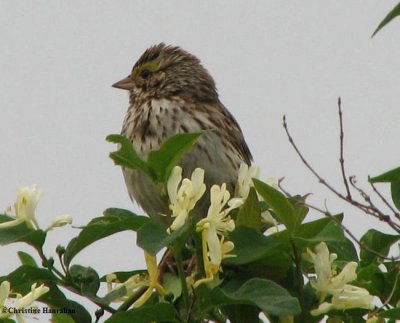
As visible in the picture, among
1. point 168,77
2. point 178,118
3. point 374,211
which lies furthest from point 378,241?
point 168,77

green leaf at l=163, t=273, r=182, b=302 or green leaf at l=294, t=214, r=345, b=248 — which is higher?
green leaf at l=294, t=214, r=345, b=248

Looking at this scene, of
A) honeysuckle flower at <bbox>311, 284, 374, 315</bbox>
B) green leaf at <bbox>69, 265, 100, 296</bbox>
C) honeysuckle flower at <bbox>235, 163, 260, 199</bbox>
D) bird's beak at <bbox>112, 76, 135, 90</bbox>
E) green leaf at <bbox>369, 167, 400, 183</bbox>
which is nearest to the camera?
green leaf at <bbox>369, 167, 400, 183</bbox>

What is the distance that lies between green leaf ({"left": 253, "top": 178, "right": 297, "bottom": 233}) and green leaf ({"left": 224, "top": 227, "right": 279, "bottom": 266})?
0.06 metres

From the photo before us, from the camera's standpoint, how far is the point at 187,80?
5762 mm

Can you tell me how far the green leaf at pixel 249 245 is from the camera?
2358 millimetres

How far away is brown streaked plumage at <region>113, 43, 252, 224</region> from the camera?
4.76 metres

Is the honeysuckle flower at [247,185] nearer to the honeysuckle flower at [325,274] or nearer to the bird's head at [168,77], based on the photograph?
the honeysuckle flower at [325,274]

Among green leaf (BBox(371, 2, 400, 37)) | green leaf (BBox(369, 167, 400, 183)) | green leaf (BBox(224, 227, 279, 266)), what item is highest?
green leaf (BBox(371, 2, 400, 37))

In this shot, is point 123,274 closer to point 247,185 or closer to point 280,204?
point 247,185

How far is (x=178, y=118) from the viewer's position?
499cm

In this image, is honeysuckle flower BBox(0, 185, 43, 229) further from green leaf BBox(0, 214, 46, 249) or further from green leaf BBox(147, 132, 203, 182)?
green leaf BBox(147, 132, 203, 182)

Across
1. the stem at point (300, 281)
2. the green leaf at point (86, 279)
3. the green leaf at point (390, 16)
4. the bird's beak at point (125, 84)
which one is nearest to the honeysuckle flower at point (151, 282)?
the green leaf at point (86, 279)

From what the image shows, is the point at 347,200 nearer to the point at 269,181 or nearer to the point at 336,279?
the point at 269,181

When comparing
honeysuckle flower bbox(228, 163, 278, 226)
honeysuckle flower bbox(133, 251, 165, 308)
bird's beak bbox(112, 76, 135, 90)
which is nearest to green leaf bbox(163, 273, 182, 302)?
honeysuckle flower bbox(133, 251, 165, 308)
